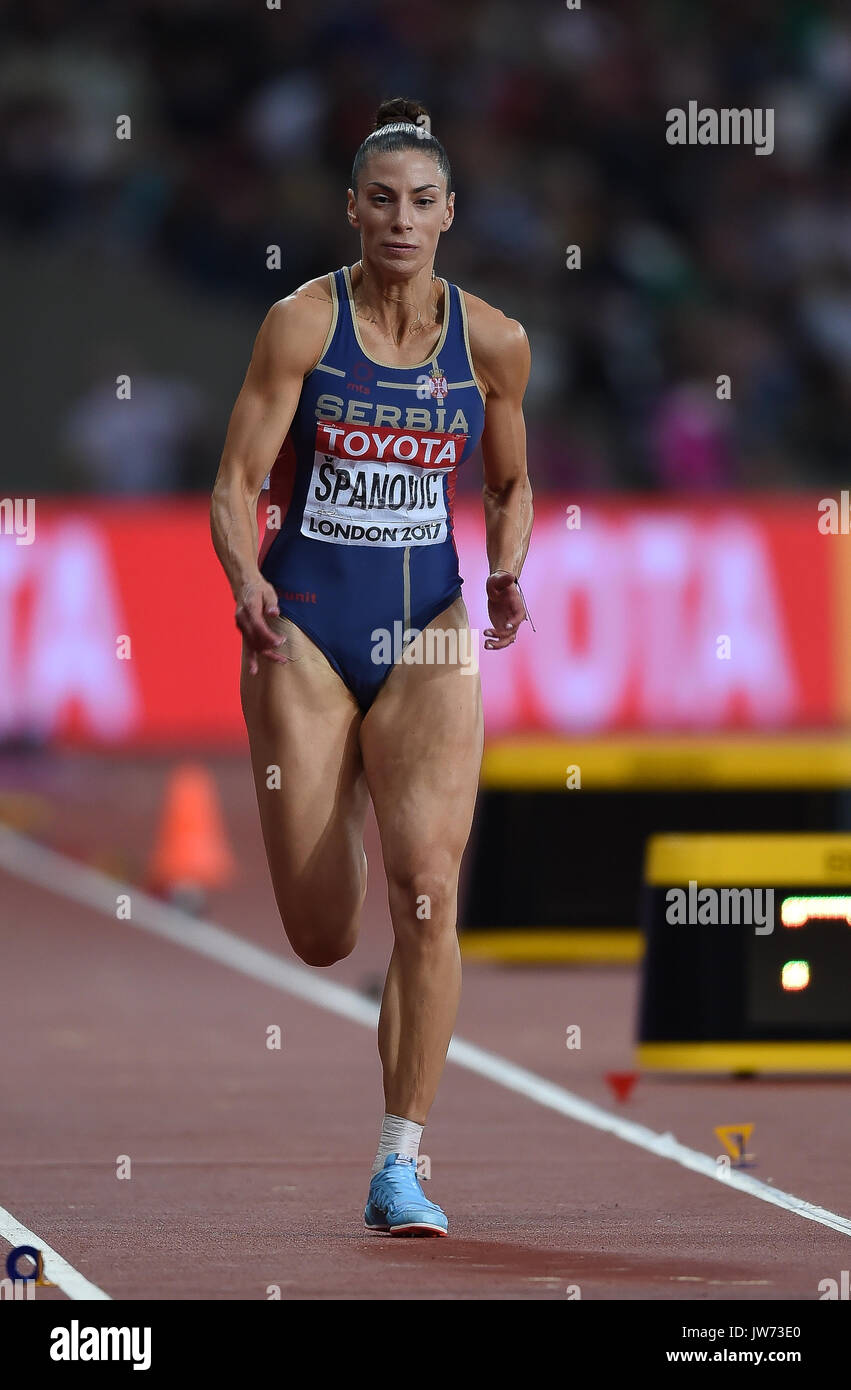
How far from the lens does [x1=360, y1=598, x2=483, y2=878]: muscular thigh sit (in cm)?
668

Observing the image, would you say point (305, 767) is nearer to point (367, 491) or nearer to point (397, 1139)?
point (367, 491)

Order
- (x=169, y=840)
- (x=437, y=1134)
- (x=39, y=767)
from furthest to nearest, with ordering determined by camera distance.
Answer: (x=39, y=767) < (x=169, y=840) < (x=437, y=1134)

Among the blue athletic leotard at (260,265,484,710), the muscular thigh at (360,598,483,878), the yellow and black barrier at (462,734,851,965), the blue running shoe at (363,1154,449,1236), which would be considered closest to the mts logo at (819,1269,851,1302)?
the blue running shoe at (363,1154,449,1236)

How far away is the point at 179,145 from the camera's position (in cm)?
2406

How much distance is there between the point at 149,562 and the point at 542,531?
305 cm

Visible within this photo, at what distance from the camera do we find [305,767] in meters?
6.75

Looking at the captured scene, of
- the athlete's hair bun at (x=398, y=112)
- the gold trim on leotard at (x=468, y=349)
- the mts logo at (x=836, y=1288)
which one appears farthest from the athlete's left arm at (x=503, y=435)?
the mts logo at (x=836, y=1288)

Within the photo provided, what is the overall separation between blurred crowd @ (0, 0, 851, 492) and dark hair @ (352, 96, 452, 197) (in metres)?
15.6

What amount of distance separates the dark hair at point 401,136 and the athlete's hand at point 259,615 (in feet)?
3.41

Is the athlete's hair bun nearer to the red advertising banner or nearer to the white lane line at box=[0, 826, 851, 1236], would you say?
the white lane line at box=[0, 826, 851, 1236]

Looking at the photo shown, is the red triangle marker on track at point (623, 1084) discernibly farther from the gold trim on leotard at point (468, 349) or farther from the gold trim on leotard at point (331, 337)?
the gold trim on leotard at point (331, 337)

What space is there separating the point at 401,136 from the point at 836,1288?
9.41 ft

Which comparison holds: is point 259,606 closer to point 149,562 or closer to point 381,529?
point 381,529
